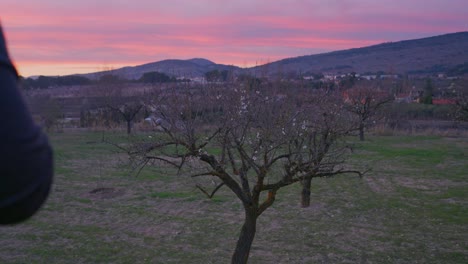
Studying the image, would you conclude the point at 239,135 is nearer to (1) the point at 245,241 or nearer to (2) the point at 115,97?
(1) the point at 245,241

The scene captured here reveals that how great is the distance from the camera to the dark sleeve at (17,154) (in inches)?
34.7

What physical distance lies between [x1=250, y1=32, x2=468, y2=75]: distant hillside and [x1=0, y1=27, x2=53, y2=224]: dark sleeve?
214 ft

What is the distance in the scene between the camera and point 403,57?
78000 mm

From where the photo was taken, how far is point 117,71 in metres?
38.7

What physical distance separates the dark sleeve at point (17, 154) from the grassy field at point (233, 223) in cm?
683

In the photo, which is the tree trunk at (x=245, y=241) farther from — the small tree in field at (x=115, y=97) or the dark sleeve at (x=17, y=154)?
the small tree in field at (x=115, y=97)

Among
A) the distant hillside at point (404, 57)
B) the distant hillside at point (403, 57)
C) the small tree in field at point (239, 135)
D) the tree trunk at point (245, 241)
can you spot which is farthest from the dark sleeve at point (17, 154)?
the distant hillside at point (403, 57)

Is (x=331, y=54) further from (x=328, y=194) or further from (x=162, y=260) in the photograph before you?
(x=162, y=260)

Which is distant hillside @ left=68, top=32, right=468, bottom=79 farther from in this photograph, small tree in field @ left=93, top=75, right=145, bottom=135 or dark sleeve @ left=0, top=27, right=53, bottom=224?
dark sleeve @ left=0, top=27, right=53, bottom=224

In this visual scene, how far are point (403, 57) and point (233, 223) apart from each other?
72602 mm

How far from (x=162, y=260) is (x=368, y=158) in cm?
1498

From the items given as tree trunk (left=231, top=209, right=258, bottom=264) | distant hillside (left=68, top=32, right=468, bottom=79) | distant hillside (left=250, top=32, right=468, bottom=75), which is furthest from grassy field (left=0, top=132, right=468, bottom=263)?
distant hillside (left=250, top=32, right=468, bottom=75)

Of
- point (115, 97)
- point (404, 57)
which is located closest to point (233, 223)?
point (115, 97)

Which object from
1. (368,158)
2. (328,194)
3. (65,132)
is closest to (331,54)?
(65,132)
